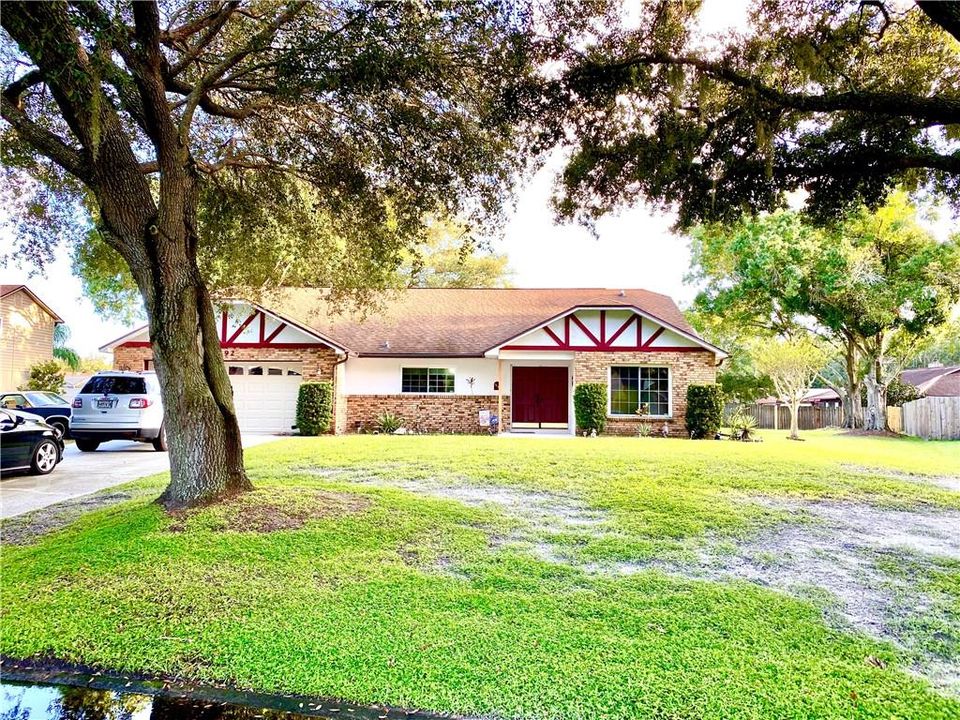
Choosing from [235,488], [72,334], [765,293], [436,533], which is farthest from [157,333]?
[72,334]

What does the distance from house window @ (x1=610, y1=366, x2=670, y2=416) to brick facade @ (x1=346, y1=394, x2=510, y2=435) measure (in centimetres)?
401

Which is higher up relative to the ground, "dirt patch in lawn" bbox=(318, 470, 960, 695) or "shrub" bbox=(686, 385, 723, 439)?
"shrub" bbox=(686, 385, 723, 439)

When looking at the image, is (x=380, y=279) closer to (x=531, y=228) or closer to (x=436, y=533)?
(x=531, y=228)

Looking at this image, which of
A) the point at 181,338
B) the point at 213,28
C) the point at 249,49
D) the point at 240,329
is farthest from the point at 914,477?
the point at 240,329

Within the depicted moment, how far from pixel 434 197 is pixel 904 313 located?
22.2 m

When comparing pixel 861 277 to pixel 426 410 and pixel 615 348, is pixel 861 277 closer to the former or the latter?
pixel 615 348

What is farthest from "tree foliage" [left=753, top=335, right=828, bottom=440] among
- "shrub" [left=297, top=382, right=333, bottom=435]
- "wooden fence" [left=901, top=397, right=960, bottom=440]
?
"shrub" [left=297, top=382, right=333, bottom=435]

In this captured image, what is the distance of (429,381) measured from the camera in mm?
19812

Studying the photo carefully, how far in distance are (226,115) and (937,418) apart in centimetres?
2582

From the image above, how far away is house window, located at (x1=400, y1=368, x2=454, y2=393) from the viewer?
1977 centimetres

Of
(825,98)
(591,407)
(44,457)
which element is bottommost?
(44,457)

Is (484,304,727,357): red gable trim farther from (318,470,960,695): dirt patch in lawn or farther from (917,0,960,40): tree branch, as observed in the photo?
(917,0,960,40): tree branch

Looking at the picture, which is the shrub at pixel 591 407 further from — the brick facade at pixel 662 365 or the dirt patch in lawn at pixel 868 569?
the dirt patch in lawn at pixel 868 569

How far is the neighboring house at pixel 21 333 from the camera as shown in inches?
951
